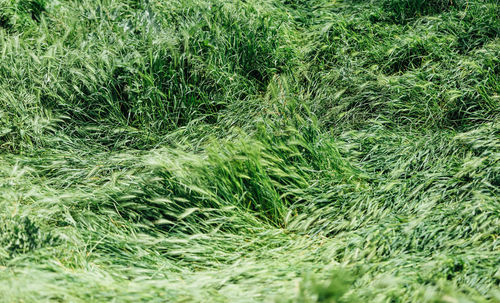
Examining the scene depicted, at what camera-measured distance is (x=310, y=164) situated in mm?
2971

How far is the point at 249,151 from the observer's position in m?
2.76

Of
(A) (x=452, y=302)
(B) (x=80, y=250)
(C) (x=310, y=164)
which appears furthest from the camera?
(C) (x=310, y=164)

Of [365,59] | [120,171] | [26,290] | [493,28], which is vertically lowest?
[120,171]

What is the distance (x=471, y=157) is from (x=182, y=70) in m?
2.06

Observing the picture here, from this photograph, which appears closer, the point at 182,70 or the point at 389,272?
the point at 389,272

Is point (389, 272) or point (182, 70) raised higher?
point (182, 70)

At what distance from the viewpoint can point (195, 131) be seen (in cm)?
350

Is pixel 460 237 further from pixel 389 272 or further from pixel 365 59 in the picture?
pixel 365 59

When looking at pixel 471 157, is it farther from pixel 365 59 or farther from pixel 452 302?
pixel 452 302

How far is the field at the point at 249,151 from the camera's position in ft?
7.13

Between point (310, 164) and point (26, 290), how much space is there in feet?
5.65

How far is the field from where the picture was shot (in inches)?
85.6

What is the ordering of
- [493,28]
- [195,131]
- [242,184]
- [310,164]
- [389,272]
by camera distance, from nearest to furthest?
1. [389,272]
2. [242,184]
3. [310,164]
4. [195,131]
5. [493,28]

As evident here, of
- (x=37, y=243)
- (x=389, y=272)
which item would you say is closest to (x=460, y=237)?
(x=389, y=272)
